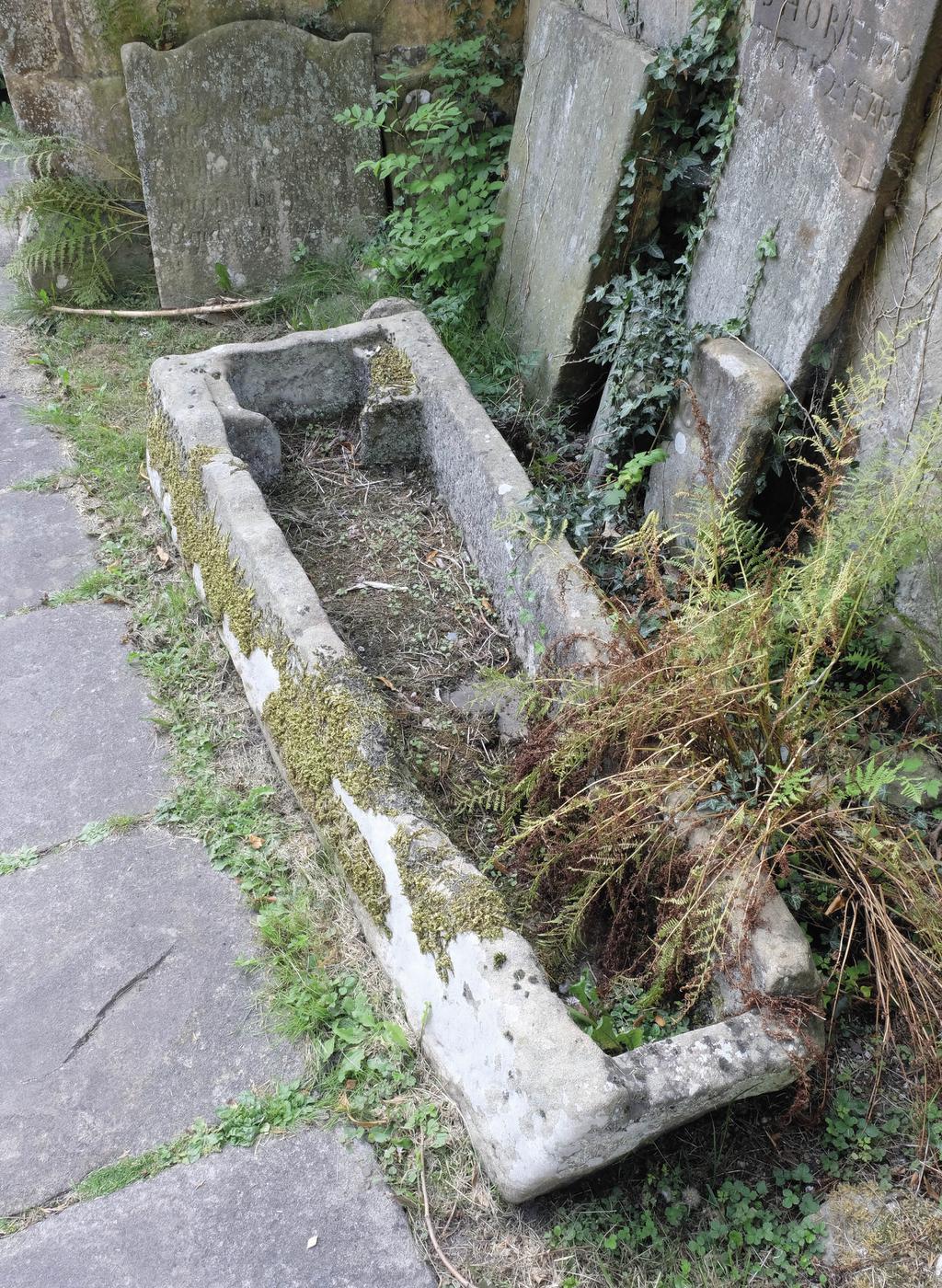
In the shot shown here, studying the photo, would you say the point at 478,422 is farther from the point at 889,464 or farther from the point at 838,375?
the point at 889,464

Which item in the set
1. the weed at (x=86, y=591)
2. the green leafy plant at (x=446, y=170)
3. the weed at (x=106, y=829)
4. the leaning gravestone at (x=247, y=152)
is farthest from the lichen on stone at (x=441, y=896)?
the leaning gravestone at (x=247, y=152)

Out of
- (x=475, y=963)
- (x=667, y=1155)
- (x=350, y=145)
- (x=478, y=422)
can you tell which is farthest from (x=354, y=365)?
(x=667, y=1155)

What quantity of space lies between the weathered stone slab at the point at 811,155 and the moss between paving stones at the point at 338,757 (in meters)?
1.60

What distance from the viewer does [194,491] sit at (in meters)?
3.29

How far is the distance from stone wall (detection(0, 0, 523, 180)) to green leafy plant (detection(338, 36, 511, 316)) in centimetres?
18

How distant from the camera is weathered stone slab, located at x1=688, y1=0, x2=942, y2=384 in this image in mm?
2377

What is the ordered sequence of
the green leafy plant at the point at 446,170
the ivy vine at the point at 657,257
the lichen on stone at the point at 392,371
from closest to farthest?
the ivy vine at the point at 657,257 → the lichen on stone at the point at 392,371 → the green leafy plant at the point at 446,170

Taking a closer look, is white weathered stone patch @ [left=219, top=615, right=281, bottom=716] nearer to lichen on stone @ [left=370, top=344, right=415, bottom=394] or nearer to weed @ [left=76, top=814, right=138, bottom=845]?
weed @ [left=76, top=814, right=138, bottom=845]

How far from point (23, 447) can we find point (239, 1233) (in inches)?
131

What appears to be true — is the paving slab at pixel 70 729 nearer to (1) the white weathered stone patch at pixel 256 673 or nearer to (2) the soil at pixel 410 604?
(1) the white weathered stone patch at pixel 256 673

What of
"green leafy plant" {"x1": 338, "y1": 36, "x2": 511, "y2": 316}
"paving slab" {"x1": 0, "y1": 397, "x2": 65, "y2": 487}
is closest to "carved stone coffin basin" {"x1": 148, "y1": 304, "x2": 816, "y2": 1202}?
"green leafy plant" {"x1": 338, "y1": 36, "x2": 511, "y2": 316}

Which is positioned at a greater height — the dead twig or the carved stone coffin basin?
the carved stone coffin basin

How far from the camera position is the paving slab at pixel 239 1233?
187cm

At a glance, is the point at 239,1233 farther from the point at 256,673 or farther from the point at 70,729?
the point at 70,729
